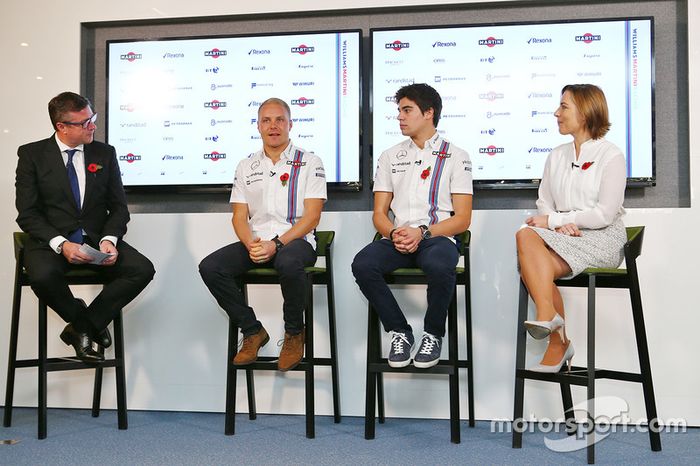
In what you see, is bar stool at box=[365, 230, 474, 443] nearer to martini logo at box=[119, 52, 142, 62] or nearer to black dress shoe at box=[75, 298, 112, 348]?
black dress shoe at box=[75, 298, 112, 348]

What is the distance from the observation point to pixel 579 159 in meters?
3.11

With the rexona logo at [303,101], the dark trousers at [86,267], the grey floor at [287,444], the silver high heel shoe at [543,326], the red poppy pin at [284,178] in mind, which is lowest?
the grey floor at [287,444]

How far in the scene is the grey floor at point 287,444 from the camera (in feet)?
8.83

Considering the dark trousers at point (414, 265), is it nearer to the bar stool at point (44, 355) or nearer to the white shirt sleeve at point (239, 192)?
the white shirt sleeve at point (239, 192)

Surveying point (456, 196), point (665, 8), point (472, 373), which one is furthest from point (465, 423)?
point (665, 8)

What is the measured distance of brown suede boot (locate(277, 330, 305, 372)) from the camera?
10.0ft

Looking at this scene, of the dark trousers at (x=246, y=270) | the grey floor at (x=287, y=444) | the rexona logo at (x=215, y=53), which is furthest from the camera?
the rexona logo at (x=215, y=53)

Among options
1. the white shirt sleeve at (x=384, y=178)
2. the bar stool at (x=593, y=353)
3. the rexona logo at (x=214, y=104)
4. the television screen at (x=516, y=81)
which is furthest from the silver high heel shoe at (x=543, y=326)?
the rexona logo at (x=214, y=104)

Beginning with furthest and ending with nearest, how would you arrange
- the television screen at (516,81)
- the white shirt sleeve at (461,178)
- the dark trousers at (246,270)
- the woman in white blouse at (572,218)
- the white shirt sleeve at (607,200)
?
the television screen at (516,81) < the white shirt sleeve at (461,178) < the dark trousers at (246,270) < the white shirt sleeve at (607,200) < the woman in white blouse at (572,218)

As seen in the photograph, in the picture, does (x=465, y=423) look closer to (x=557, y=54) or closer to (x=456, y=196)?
(x=456, y=196)

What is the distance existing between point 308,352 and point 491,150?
1.64m

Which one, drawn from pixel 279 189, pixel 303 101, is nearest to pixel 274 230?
pixel 279 189

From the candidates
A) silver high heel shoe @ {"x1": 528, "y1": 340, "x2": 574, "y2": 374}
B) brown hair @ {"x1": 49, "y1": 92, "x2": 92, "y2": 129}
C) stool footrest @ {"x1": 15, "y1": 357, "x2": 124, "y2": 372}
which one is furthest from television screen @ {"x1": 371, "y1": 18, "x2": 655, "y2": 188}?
stool footrest @ {"x1": 15, "y1": 357, "x2": 124, "y2": 372}

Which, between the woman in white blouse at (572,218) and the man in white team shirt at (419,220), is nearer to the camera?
the woman in white blouse at (572,218)
